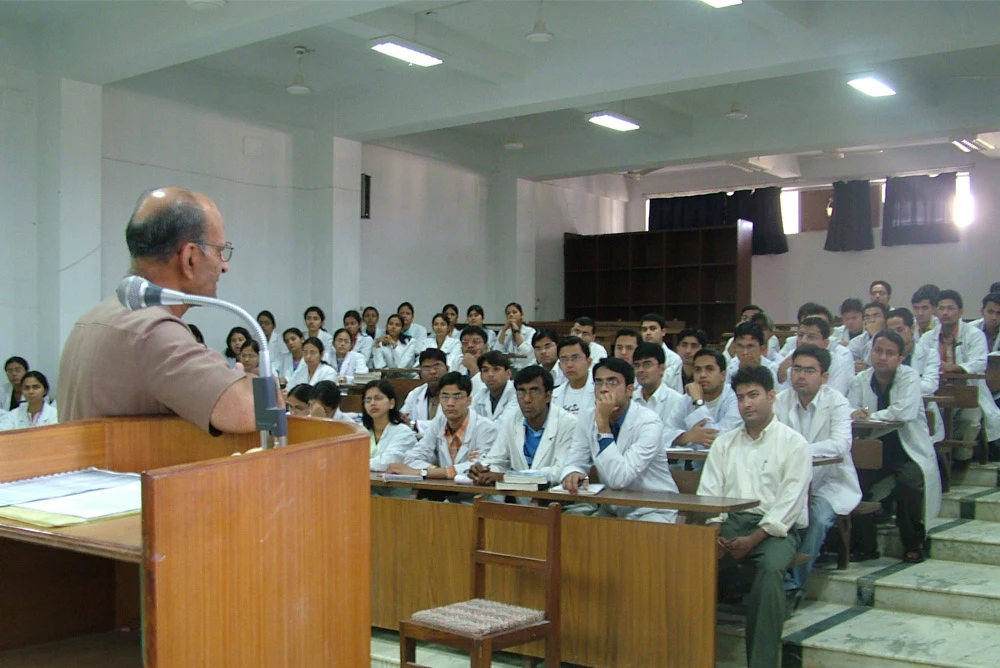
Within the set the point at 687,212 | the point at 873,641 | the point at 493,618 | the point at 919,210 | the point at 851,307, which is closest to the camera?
the point at 493,618

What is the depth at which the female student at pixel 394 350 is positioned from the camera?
8852 millimetres

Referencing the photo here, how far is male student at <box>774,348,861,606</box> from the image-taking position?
3.76 m

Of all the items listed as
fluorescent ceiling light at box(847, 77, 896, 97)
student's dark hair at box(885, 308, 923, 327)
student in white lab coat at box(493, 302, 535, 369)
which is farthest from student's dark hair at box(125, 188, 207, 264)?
fluorescent ceiling light at box(847, 77, 896, 97)

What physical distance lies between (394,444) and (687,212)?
371 inches

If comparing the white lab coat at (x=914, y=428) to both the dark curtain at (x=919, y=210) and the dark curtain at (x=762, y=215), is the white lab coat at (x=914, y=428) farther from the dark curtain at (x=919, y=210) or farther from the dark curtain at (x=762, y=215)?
the dark curtain at (x=762, y=215)

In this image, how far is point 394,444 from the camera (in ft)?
15.3

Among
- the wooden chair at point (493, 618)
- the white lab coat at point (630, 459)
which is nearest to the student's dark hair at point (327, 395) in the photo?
the white lab coat at point (630, 459)

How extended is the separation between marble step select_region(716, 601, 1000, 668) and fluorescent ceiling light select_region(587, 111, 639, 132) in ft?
19.9

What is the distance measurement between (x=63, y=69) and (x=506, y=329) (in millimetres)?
4257

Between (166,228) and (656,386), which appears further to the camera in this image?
(656,386)

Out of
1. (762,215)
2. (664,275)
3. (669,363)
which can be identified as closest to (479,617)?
(669,363)

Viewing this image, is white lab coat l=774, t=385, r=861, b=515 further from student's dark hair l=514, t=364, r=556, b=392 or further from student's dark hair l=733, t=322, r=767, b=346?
student's dark hair l=514, t=364, r=556, b=392

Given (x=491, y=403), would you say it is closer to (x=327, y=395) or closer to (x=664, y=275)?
(x=327, y=395)

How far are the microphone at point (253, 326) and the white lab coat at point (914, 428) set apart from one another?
379cm
